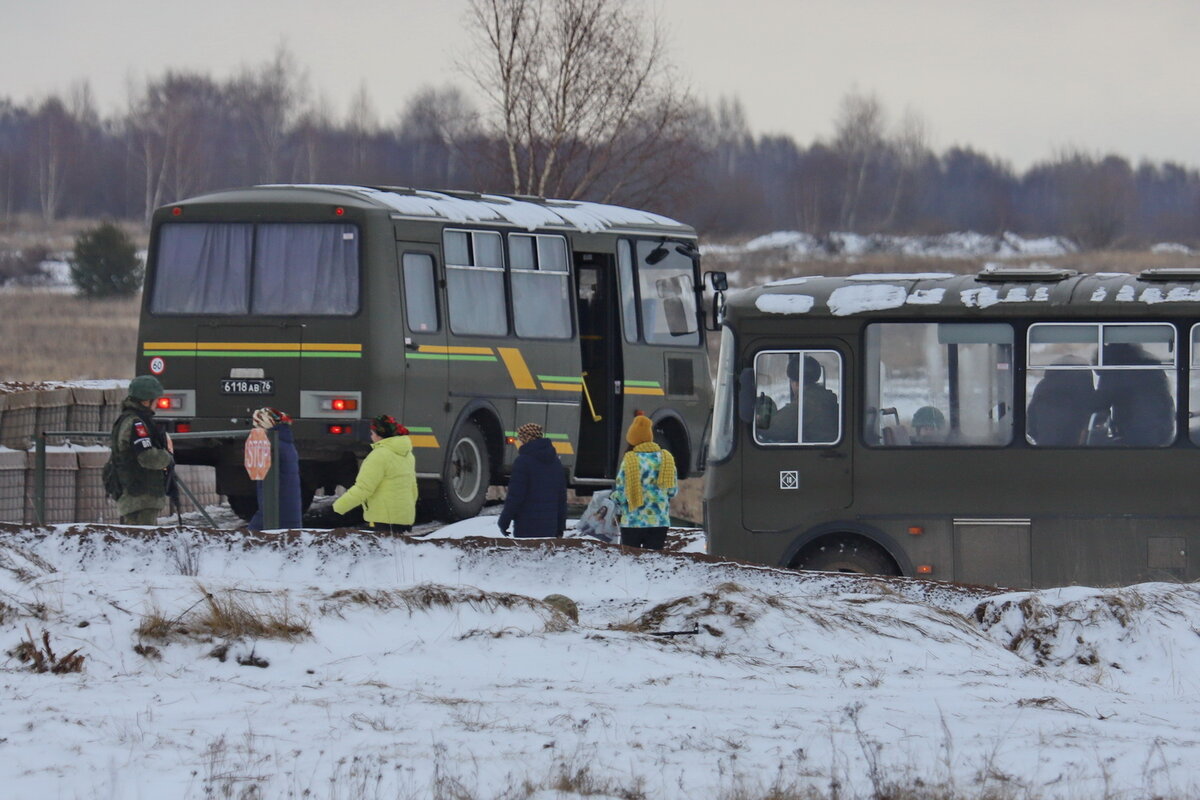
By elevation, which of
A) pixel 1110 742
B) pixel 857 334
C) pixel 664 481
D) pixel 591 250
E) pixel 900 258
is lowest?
pixel 1110 742

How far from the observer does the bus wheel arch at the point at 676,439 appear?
22672 millimetres

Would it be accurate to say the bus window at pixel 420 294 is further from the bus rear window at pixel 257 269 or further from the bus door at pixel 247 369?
the bus door at pixel 247 369

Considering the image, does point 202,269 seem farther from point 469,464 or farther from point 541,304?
point 541,304

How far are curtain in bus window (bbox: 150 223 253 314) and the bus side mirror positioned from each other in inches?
238

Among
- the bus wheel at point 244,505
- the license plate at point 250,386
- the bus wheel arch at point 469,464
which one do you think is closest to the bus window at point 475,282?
the bus wheel arch at point 469,464

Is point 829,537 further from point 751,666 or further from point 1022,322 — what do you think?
point 751,666

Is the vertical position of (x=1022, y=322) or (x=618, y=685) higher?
(x=1022, y=322)

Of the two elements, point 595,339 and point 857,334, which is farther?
point 595,339

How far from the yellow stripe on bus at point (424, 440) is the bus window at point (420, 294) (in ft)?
3.23

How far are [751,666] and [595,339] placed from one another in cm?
1170

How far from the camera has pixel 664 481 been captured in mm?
15336

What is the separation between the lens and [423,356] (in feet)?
61.4

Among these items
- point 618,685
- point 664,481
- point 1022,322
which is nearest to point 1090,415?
point 1022,322

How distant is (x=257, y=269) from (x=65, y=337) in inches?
1332
